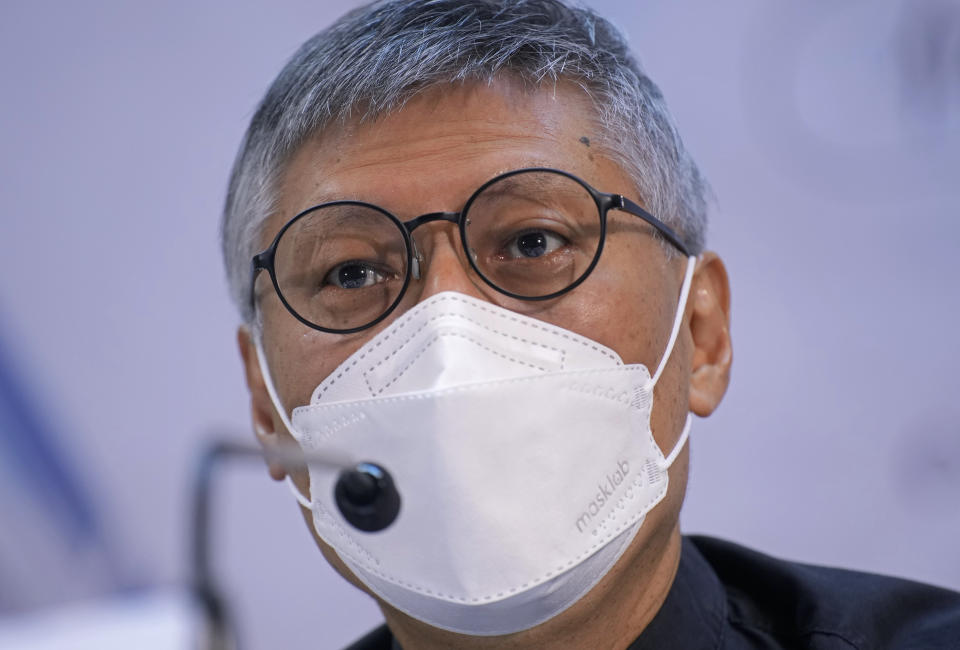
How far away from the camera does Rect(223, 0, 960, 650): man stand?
Answer: 3.47 feet

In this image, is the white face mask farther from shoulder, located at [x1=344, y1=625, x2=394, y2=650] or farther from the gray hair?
shoulder, located at [x1=344, y1=625, x2=394, y2=650]

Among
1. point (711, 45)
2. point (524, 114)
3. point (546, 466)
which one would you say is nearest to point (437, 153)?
point (524, 114)

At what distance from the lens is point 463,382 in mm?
1051

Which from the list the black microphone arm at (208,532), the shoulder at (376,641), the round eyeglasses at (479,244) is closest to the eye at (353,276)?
the round eyeglasses at (479,244)

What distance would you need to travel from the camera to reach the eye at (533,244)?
121 cm

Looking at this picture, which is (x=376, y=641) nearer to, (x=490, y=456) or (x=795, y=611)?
(x=795, y=611)

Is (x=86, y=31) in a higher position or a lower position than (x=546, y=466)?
higher

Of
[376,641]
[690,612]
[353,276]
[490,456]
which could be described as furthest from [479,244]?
[376,641]

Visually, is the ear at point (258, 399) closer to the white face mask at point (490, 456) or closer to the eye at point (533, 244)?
the white face mask at point (490, 456)

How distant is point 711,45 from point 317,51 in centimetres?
85

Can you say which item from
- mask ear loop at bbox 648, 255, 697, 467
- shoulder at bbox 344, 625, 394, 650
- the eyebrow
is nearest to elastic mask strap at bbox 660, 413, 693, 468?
mask ear loop at bbox 648, 255, 697, 467

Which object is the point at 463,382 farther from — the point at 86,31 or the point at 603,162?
the point at 86,31

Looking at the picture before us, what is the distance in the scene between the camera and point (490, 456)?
1038 millimetres

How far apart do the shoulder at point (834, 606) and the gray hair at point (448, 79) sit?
530 millimetres
